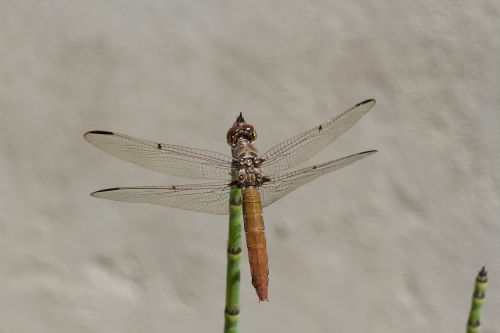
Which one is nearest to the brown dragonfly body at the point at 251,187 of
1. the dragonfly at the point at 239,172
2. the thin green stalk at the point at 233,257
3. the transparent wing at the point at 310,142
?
the dragonfly at the point at 239,172

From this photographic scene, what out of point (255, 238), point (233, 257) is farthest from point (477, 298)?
point (255, 238)

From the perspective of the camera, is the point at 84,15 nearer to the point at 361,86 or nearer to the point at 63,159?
the point at 63,159

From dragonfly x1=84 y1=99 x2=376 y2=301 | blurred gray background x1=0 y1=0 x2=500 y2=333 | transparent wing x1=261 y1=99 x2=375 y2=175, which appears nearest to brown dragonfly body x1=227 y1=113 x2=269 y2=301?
dragonfly x1=84 y1=99 x2=376 y2=301

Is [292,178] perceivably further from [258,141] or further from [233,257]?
[258,141]

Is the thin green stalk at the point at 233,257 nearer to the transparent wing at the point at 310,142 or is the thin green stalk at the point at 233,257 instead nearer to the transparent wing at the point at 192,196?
the transparent wing at the point at 192,196

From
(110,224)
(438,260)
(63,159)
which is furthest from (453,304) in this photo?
(63,159)

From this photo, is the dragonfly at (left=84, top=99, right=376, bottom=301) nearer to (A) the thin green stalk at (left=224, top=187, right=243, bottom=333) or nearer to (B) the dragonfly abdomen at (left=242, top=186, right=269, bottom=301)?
(B) the dragonfly abdomen at (left=242, top=186, right=269, bottom=301)
